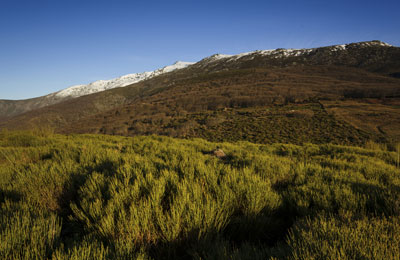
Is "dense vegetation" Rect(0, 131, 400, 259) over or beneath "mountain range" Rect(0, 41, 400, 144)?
over

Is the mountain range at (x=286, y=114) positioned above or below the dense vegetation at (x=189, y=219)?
below

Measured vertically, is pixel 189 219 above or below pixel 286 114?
above

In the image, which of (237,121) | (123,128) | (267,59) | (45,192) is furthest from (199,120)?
(267,59)

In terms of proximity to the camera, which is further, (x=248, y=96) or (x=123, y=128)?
(x=248, y=96)

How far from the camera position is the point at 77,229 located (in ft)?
5.41

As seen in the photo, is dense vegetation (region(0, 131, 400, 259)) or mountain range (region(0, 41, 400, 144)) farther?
mountain range (region(0, 41, 400, 144))

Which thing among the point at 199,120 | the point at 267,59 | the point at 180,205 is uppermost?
the point at 267,59

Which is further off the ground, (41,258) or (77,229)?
(41,258)

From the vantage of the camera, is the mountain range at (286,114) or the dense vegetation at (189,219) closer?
the dense vegetation at (189,219)

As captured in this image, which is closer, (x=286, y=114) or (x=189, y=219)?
(x=189, y=219)

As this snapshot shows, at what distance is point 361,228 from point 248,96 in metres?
36.0

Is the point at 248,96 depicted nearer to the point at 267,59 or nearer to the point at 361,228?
the point at 361,228

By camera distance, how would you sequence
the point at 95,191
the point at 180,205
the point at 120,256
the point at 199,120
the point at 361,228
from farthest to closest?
the point at 199,120 → the point at 95,191 → the point at 180,205 → the point at 361,228 → the point at 120,256

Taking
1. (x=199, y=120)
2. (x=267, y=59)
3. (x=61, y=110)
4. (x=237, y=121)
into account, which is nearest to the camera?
(x=237, y=121)
